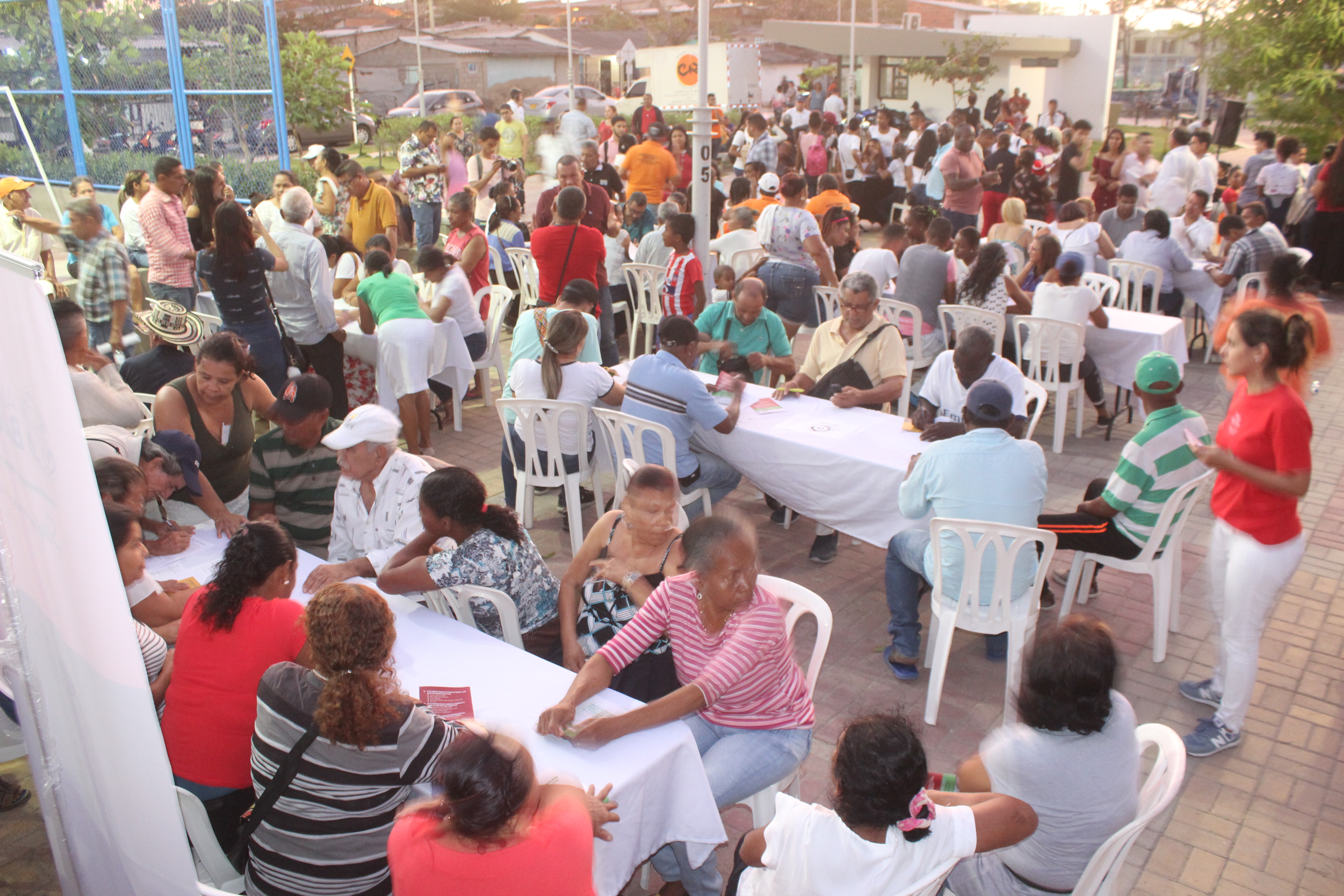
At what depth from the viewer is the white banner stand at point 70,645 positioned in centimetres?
158

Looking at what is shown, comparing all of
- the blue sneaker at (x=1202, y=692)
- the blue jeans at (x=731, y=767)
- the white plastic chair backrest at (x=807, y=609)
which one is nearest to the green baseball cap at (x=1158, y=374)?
the blue sneaker at (x=1202, y=692)

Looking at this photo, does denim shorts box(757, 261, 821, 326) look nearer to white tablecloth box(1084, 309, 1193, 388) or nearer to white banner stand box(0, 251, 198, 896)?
white tablecloth box(1084, 309, 1193, 388)

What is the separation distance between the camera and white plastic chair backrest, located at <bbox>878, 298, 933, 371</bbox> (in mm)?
6590

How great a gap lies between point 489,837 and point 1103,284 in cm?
705

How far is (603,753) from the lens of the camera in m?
2.45

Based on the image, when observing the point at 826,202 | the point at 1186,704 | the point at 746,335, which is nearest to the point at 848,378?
the point at 746,335

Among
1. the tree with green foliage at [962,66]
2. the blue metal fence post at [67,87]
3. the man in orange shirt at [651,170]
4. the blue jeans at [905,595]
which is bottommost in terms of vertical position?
the blue jeans at [905,595]

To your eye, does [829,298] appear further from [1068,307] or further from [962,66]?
[962,66]

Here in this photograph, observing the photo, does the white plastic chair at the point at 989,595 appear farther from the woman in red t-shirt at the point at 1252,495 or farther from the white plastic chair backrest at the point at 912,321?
the white plastic chair backrest at the point at 912,321

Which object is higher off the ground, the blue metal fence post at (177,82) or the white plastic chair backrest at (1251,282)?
the blue metal fence post at (177,82)

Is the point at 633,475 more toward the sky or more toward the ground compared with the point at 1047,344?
more toward the sky

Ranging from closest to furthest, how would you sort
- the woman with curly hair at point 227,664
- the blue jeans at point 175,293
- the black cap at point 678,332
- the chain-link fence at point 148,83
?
the woman with curly hair at point 227,664 → the black cap at point 678,332 → the blue jeans at point 175,293 → the chain-link fence at point 148,83

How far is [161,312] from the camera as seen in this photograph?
4812mm

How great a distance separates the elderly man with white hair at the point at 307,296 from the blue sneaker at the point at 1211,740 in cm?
511
